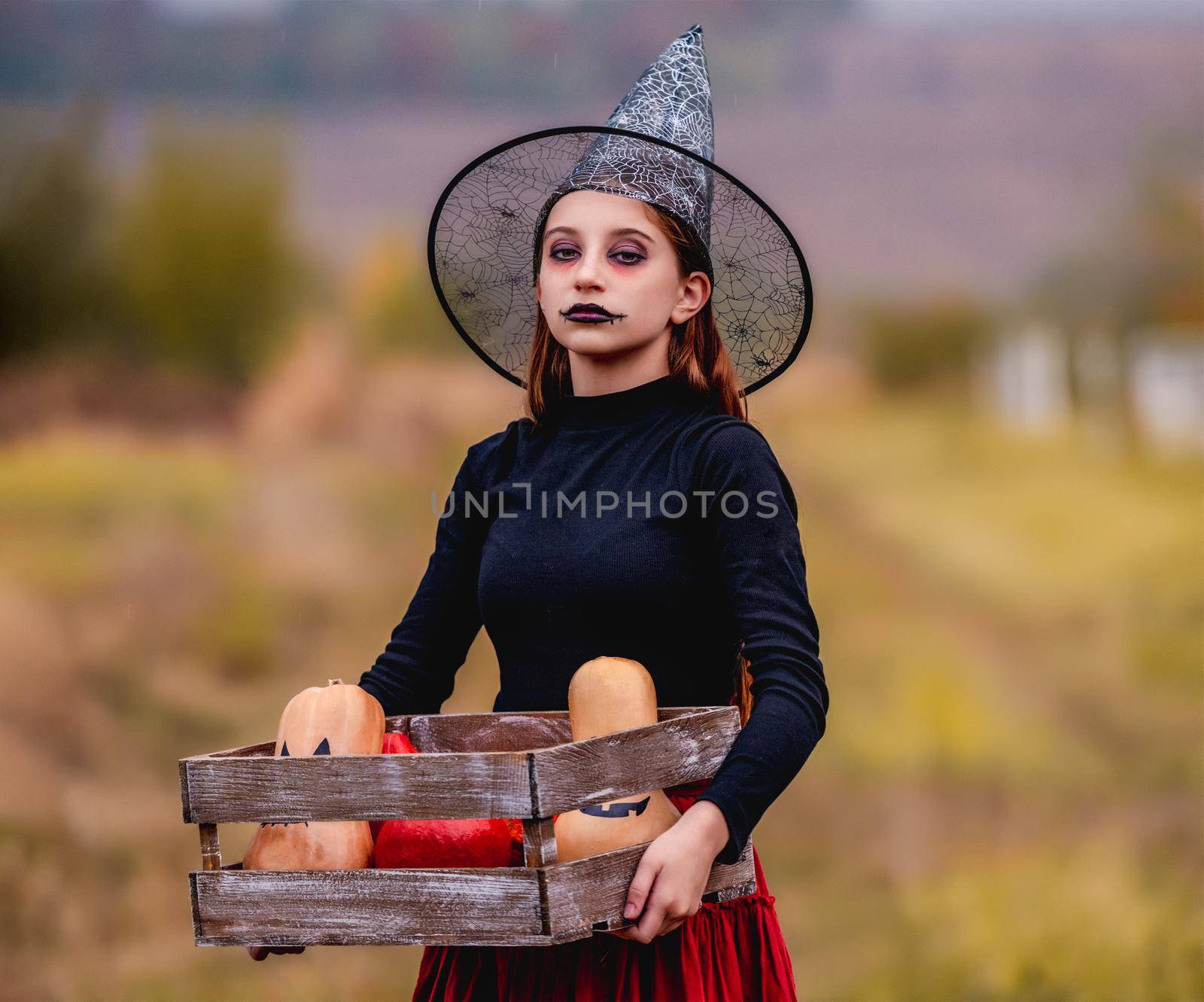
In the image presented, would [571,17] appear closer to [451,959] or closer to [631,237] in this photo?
[631,237]

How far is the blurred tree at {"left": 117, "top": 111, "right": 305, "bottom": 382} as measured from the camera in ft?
16.2

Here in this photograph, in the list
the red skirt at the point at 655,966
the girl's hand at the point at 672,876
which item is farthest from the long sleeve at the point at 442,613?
the girl's hand at the point at 672,876

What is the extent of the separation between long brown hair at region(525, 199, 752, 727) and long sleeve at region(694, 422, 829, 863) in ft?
0.41

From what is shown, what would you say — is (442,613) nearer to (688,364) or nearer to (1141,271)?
(688,364)

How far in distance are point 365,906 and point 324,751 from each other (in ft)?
0.61

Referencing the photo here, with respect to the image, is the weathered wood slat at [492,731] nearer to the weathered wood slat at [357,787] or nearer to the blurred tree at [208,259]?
the weathered wood slat at [357,787]

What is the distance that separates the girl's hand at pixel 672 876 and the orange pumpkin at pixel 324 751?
28 centimetres

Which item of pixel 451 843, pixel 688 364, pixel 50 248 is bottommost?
pixel 451 843

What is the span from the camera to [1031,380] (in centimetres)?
470

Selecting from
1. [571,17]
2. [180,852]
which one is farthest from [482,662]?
[571,17]

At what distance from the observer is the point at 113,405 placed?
5.00 meters

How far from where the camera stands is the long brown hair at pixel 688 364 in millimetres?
1619

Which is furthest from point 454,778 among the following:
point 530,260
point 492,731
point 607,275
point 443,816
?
point 530,260
